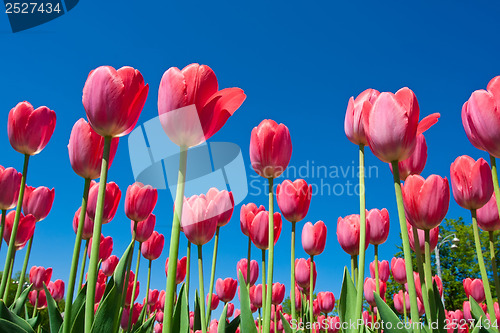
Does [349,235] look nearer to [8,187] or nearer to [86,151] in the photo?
[86,151]

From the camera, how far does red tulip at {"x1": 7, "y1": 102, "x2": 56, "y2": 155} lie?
245 centimetres

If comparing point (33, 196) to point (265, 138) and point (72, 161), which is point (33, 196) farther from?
point (265, 138)

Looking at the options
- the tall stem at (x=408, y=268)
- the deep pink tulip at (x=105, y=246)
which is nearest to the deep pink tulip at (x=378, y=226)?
the tall stem at (x=408, y=268)

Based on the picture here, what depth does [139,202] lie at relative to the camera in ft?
8.39

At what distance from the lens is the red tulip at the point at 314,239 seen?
312 centimetres

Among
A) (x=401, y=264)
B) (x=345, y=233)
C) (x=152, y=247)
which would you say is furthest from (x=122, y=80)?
(x=401, y=264)

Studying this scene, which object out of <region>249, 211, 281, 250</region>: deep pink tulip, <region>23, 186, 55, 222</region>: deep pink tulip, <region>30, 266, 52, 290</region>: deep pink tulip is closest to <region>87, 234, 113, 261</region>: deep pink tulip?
<region>23, 186, 55, 222</region>: deep pink tulip

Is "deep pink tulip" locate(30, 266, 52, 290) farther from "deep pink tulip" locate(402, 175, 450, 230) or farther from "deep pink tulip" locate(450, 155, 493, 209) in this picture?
"deep pink tulip" locate(450, 155, 493, 209)

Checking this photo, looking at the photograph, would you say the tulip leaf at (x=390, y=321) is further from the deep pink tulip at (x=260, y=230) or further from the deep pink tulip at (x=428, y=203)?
the deep pink tulip at (x=260, y=230)

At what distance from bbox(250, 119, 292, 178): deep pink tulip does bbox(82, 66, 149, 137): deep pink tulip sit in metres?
0.91

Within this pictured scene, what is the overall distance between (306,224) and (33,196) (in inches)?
96.6

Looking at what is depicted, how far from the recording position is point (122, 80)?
1397 millimetres

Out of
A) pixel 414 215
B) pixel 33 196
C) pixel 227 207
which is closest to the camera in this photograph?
pixel 414 215

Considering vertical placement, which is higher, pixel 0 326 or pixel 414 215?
pixel 414 215
